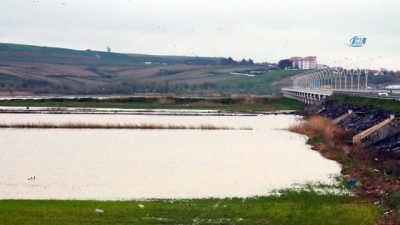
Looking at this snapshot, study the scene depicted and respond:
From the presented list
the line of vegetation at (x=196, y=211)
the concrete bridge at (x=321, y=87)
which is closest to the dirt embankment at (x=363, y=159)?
the line of vegetation at (x=196, y=211)

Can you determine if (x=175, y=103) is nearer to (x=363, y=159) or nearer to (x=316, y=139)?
(x=316, y=139)

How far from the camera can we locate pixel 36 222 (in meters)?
20.8

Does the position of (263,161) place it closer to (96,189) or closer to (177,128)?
(96,189)

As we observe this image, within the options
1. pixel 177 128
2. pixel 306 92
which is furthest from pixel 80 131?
pixel 306 92

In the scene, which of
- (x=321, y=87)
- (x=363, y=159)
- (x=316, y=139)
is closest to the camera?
(x=363, y=159)

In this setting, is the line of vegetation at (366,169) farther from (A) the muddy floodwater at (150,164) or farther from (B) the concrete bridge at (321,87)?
(B) the concrete bridge at (321,87)

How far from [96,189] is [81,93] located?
14297 centimetres

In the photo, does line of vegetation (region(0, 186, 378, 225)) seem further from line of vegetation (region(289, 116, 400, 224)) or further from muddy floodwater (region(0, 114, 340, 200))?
muddy floodwater (region(0, 114, 340, 200))

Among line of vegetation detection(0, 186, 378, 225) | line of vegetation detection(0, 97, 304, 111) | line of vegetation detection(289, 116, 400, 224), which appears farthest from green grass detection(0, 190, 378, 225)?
line of vegetation detection(0, 97, 304, 111)

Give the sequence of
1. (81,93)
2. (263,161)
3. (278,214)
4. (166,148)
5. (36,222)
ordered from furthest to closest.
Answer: (81,93)
(166,148)
(263,161)
(278,214)
(36,222)

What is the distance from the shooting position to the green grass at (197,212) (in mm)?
21328

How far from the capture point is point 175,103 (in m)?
117

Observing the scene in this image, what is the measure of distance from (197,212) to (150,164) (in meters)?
14.7

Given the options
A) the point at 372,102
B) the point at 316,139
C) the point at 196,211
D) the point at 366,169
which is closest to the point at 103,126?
the point at 316,139
